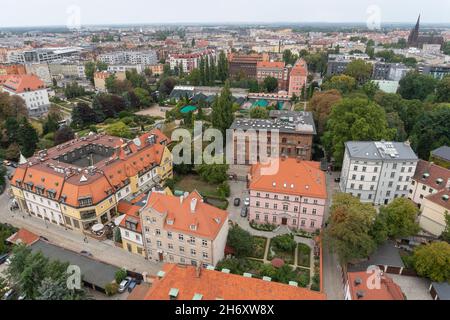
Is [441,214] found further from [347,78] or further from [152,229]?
[347,78]

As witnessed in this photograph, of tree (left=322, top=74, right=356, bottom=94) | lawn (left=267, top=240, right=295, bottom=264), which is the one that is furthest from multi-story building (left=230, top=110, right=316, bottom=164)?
tree (left=322, top=74, right=356, bottom=94)

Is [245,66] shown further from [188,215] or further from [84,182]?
[188,215]

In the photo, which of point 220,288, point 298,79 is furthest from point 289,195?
point 298,79

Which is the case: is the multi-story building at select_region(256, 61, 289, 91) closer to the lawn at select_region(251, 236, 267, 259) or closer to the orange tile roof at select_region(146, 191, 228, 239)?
the lawn at select_region(251, 236, 267, 259)

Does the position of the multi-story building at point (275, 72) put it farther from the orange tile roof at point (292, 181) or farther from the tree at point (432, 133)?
the orange tile roof at point (292, 181)

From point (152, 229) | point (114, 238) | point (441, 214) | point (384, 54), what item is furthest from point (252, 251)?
point (384, 54)

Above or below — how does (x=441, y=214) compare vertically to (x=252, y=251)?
above
